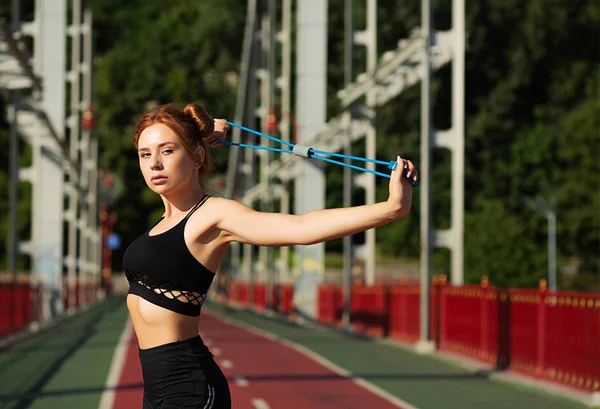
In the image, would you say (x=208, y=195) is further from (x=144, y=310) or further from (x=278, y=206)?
(x=278, y=206)

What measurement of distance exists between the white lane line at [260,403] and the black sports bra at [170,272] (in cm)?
975

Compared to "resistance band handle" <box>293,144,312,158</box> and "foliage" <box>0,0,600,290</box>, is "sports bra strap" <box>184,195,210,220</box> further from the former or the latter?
"foliage" <box>0,0,600,290</box>

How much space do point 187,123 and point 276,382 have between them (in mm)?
13283

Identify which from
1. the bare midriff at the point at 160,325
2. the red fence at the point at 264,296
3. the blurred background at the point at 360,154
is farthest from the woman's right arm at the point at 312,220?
the red fence at the point at 264,296

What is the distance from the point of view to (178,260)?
4.79 m

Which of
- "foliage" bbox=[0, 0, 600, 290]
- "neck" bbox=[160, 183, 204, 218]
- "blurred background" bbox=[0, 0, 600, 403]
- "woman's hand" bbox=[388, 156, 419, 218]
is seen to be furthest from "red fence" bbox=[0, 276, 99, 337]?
"foliage" bbox=[0, 0, 600, 290]

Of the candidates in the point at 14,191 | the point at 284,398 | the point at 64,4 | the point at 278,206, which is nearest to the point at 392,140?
the point at 278,206

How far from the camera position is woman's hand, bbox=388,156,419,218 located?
429 cm

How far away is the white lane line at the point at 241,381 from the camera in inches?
680

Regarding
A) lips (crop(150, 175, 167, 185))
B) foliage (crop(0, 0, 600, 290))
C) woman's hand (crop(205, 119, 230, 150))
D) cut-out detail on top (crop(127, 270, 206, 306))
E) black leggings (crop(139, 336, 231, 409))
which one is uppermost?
foliage (crop(0, 0, 600, 290))

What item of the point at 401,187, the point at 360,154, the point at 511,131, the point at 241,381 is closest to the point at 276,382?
the point at 241,381

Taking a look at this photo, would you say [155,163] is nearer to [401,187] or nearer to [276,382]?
[401,187]

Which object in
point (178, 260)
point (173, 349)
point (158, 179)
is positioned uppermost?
point (158, 179)

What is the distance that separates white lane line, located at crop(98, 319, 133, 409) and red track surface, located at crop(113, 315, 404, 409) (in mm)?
85
